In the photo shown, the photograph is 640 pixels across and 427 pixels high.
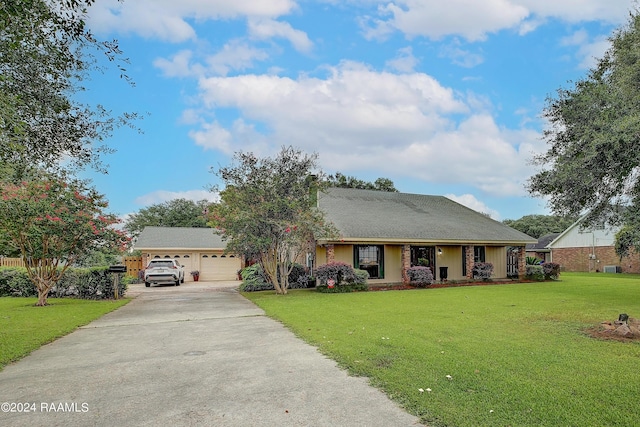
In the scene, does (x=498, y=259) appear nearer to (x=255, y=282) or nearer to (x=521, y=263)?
(x=521, y=263)

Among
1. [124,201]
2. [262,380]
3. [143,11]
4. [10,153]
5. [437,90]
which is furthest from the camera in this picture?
[437,90]

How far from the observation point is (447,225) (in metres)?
21.6

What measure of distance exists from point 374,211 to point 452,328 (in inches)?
544

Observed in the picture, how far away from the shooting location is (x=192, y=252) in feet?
84.6

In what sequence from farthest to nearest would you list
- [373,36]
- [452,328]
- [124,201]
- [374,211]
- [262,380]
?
1. [374,211]
2. [124,201]
3. [373,36]
4. [452,328]
5. [262,380]

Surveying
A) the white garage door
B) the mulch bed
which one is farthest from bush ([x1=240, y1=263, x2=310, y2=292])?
the white garage door

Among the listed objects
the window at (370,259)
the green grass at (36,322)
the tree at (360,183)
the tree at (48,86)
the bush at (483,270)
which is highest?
the tree at (360,183)

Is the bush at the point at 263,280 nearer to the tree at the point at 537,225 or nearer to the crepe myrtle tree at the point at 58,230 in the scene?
the crepe myrtle tree at the point at 58,230

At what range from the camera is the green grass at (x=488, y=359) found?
365 centimetres

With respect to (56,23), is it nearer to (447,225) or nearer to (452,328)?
(452,328)

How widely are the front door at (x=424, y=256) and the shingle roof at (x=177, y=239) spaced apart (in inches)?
463

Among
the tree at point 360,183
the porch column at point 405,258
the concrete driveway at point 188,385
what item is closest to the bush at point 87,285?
the concrete driveway at point 188,385

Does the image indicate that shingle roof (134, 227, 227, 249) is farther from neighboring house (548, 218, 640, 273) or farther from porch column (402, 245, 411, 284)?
neighboring house (548, 218, 640, 273)

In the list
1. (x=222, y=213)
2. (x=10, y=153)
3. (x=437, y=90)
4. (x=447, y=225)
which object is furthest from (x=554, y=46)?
(x=10, y=153)
